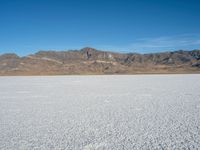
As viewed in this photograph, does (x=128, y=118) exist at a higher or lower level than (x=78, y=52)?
lower

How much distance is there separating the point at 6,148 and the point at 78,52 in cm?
16268

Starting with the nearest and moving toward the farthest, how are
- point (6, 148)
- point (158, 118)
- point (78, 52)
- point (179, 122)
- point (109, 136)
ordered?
point (6, 148) < point (109, 136) < point (179, 122) < point (158, 118) < point (78, 52)

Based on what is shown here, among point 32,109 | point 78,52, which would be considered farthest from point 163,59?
point 32,109

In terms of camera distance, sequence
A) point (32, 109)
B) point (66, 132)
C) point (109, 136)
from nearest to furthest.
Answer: point (109, 136)
point (66, 132)
point (32, 109)

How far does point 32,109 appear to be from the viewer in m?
8.69

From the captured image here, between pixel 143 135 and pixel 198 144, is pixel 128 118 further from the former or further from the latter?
pixel 198 144

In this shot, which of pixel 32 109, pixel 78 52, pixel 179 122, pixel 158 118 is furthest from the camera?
pixel 78 52

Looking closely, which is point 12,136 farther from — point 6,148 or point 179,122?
point 179,122

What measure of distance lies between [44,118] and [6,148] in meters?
2.57

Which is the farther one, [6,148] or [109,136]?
[109,136]

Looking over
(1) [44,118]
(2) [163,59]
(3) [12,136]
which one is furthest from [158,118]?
(2) [163,59]

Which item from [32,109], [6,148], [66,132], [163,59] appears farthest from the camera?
[163,59]

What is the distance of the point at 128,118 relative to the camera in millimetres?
6918

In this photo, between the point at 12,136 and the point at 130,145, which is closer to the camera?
the point at 130,145
